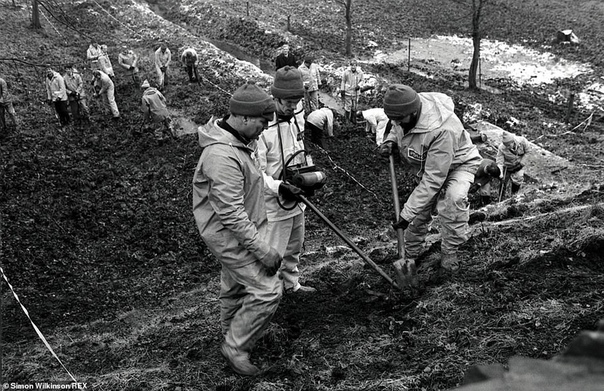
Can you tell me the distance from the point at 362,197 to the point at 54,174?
Result: 6.21 metres

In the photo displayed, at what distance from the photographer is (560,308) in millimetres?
4133

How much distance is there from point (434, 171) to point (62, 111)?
12.1 metres

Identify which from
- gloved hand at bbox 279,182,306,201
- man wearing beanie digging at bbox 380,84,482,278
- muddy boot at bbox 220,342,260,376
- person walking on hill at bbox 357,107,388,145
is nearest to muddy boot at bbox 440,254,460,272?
man wearing beanie digging at bbox 380,84,482,278

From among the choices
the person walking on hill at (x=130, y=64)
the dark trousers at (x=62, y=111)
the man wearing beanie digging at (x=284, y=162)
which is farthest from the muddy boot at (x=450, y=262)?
the person walking on hill at (x=130, y=64)

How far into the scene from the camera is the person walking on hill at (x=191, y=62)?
55.3ft

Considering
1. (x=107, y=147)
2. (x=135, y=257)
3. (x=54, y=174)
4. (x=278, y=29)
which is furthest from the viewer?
(x=278, y=29)

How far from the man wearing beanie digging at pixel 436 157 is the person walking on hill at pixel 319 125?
278 inches

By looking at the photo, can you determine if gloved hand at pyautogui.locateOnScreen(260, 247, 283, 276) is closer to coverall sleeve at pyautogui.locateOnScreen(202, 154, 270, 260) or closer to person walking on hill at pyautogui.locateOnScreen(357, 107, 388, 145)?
coverall sleeve at pyautogui.locateOnScreen(202, 154, 270, 260)

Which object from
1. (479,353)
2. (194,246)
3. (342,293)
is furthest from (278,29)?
(479,353)

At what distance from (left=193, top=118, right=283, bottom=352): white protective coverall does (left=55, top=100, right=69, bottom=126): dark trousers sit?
1170cm

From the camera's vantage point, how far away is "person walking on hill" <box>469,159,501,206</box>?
28.2 feet

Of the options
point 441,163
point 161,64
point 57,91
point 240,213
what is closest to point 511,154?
point 441,163

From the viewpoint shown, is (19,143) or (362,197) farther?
(19,143)

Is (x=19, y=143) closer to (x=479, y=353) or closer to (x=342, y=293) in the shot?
(x=342, y=293)
